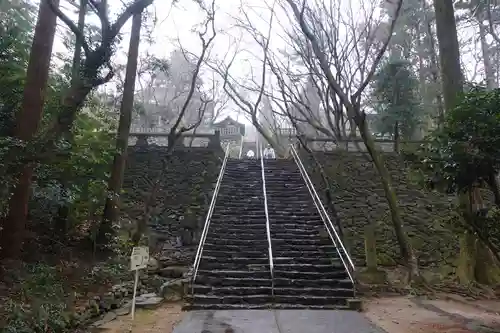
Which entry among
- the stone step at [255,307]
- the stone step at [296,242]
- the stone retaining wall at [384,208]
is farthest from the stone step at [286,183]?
the stone step at [255,307]

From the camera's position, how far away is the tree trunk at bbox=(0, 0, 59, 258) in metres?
6.99

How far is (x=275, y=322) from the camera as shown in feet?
20.4

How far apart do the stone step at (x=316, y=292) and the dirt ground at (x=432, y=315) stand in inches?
15.4

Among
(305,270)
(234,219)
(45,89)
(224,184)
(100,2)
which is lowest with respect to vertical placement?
(305,270)

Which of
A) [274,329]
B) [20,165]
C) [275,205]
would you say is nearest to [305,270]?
[274,329]

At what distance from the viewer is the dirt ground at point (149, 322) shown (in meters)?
5.70

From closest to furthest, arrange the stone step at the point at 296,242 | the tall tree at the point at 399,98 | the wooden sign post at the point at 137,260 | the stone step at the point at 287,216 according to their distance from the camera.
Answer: the wooden sign post at the point at 137,260 < the stone step at the point at 296,242 < the stone step at the point at 287,216 < the tall tree at the point at 399,98

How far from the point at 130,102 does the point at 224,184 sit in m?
4.21

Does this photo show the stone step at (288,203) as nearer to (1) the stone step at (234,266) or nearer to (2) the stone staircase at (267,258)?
(2) the stone staircase at (267,258)

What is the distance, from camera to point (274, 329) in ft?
19.1

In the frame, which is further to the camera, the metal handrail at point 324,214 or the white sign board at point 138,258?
the metal handrail at point 324,214

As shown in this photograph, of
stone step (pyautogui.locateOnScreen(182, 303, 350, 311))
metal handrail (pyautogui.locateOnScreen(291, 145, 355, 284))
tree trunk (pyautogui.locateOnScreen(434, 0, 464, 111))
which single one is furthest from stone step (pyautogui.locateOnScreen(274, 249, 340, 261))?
tree trunk (pyautogui.locateOnScreen(434, 0, 464, 111))

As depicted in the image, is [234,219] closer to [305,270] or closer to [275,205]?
[275,205]

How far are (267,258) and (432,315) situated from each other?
11.2 ft
